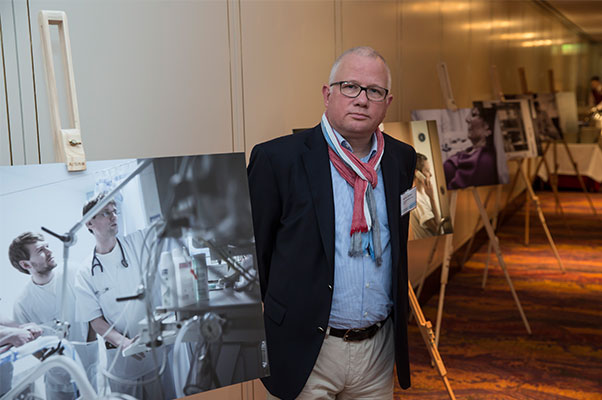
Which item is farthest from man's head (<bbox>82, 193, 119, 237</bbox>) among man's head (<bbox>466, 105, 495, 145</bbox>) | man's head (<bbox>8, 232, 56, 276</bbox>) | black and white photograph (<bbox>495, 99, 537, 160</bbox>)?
black and white photograph (<bbox>495, 99, 537, 160</bbox>)

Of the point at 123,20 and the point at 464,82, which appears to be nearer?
the point at 123,20

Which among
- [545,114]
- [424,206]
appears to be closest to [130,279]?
[424,206]

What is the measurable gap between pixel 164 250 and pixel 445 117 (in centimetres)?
306

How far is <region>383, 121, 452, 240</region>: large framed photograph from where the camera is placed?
3.44 meters

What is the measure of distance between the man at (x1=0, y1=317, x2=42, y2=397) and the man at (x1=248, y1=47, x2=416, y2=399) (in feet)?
2.55

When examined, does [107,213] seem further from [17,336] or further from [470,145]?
[470,145]

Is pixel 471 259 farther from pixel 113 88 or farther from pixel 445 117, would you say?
pixel 113 88

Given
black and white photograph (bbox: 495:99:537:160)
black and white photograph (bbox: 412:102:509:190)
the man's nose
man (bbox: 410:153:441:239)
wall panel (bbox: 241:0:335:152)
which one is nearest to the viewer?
the man's nose

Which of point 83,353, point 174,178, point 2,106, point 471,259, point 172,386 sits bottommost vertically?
point 471,259

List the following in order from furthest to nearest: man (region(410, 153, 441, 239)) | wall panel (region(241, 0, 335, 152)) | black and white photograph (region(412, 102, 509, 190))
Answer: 1. black and white photograph (region(412, 102, 509, 190))
2. man (region(410, 153, 441, 239))
3. wall panel (region(241, 0, 335, 152))

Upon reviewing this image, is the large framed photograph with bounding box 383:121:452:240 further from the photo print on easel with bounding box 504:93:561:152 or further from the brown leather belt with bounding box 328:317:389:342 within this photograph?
the photo print on easel with bounding box 504:93:561:152

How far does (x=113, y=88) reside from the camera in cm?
215

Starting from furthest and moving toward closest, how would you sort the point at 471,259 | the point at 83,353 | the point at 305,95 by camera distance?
the point at 471,259
the point at 305,95
the point at 83,353

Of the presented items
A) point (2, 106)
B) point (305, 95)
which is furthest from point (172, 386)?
point (305, 95)
